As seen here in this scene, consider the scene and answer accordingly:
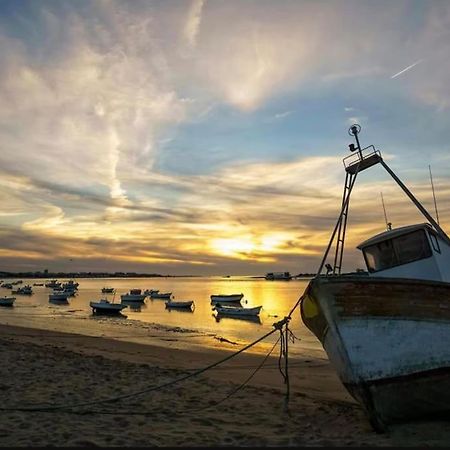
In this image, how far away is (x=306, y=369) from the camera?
2016 cm

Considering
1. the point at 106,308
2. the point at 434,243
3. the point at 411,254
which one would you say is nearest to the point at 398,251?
the point at 411,254

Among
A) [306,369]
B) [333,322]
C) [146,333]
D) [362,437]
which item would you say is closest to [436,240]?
[333,322]

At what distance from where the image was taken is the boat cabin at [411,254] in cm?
1137

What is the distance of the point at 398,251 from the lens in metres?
12.0

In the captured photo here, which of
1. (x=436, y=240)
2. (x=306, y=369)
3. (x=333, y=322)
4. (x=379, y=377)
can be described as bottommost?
(x=306, y=369)

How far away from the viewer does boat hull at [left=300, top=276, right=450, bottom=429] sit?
903 centimetres

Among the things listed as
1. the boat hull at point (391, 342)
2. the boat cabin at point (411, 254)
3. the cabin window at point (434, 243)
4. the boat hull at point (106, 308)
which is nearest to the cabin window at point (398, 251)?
the boat cabin at point (411, 254)

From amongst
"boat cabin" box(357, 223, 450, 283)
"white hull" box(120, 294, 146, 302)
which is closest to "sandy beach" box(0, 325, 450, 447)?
"boat cabin" box(357, 223, 450, 283)

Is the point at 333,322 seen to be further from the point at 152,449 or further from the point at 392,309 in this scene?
the point at 152,449

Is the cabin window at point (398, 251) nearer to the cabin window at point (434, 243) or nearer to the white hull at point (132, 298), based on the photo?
the cabin window at point (434, 243)

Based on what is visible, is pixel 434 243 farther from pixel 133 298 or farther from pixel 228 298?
pixel 133 298

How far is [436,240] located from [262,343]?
2184 cm

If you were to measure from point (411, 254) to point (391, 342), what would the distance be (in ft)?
11.3

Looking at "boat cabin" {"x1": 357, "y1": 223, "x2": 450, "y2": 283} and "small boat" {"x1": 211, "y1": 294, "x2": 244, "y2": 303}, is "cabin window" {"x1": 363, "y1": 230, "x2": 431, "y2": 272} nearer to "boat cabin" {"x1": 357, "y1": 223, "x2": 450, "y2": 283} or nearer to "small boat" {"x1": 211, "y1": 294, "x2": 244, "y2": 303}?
"boat cabin" {"x1": 357, "y1": 223, "x2": 450, "y2": 283}
